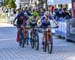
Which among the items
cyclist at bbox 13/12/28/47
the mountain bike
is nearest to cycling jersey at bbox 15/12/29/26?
cyclist at bbox 13/12/28/47

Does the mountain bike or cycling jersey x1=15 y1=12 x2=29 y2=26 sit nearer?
the mountain bike

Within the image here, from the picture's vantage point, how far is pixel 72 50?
1725 cm

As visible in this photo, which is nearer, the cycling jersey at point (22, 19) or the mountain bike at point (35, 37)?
the mountain bike at point (35, 37)

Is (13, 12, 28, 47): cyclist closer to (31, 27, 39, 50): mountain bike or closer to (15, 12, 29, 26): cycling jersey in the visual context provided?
(15, 12, 29, 26): cycling jersey

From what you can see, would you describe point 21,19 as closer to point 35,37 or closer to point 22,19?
point 22,19

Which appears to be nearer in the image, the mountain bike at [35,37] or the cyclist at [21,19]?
the mountain bike at [35,37]

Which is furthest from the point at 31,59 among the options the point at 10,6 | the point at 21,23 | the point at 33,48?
the point at 10,6

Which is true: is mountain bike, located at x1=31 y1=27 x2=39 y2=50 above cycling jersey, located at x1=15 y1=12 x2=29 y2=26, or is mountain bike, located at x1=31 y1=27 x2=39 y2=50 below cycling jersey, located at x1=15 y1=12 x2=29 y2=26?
below

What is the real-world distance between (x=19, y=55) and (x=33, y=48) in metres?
2.52

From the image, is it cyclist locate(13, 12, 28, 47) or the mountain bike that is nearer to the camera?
the mountain bike

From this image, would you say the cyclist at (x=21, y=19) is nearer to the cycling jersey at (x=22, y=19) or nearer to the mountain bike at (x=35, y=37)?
the cycling jersey at (x=22, y=19)

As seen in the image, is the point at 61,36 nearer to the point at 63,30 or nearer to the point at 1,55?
the point at 63,30

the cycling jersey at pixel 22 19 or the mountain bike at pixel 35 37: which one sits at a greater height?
the cycling jersey at pixel 22 19

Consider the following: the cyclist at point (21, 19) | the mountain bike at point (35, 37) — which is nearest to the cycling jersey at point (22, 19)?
the cyclist at point (21, 19)
